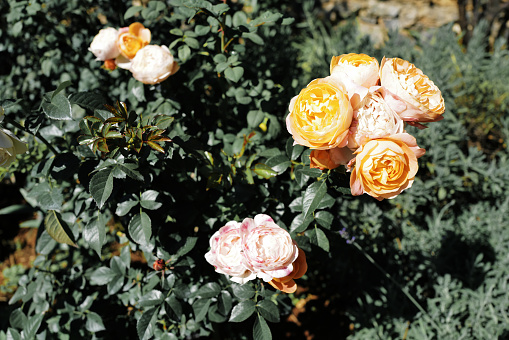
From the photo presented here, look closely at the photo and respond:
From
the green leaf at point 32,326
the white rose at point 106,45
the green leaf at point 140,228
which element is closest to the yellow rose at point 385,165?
the green leaf at point 140,228

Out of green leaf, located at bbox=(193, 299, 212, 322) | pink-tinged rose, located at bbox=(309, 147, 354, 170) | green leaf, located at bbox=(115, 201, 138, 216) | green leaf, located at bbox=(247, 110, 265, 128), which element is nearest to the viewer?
pink-tinged rose, located at bbox=(309, 147, 354, 170)

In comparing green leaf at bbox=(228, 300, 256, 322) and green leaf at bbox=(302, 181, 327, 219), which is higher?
green leaf at bbox=(302, 181, 327, 219)

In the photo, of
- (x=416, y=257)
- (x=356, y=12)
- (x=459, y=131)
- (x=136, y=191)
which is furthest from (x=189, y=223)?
(x=356, y=12)

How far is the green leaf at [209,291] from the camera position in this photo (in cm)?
120

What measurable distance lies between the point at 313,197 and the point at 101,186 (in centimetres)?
53

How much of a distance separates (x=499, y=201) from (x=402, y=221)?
555mm

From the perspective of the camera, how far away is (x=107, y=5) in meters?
1.85

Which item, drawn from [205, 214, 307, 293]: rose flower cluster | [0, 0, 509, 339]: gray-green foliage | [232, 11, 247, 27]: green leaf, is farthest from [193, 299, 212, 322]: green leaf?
[232, 11, 247, 27]: green leaf

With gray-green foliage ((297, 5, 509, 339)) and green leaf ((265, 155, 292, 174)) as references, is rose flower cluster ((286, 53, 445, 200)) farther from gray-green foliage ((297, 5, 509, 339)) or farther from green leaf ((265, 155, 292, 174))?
gray-green foliage ((297, 5, 509, 339))

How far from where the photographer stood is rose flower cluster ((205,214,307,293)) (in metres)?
0.89

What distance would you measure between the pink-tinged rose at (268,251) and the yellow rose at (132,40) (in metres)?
0.74

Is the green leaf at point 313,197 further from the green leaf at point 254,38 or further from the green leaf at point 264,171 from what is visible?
the green leaf at point 254,38

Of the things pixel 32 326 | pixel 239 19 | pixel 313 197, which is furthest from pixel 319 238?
pixel 32 326

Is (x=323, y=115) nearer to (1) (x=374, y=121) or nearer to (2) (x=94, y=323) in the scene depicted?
(1) (x=374, y=121)
